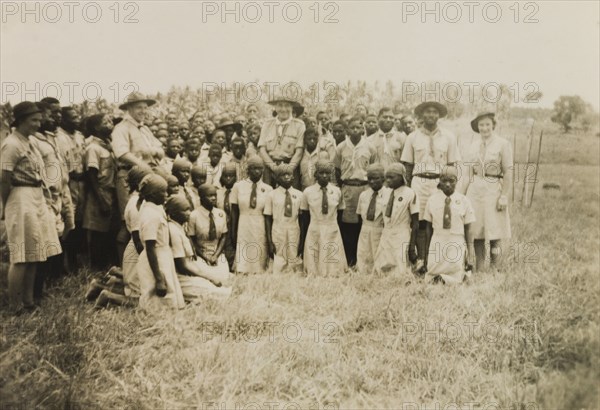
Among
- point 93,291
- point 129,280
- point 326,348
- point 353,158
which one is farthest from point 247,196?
point 326,348

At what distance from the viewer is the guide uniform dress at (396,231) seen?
575 centimetres

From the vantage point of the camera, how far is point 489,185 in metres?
5.83

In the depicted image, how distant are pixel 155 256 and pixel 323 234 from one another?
207 cm

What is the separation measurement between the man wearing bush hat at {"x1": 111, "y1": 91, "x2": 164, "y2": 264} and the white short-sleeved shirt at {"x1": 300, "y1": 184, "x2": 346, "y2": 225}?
171 cm

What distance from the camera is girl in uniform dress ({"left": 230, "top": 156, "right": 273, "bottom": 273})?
239 inches

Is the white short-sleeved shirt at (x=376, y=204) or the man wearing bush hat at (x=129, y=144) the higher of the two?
the man wearing bush hat at (x=129, y=144)

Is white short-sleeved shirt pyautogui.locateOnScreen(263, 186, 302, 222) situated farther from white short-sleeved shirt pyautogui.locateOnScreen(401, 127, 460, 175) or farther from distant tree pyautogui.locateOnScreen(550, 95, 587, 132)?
distant tree pyautogui.locateOnScreen(550, 95, 587, 132)

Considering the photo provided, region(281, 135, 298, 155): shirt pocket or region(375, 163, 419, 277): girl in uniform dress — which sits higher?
region(281, 135, 298, 155): shirt pocket

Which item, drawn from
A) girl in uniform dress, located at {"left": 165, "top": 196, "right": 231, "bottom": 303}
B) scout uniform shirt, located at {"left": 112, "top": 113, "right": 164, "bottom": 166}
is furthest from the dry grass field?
scout uniform shirt, located at {"left": 112, "top": 113, "right": 164, "bottom": 166}

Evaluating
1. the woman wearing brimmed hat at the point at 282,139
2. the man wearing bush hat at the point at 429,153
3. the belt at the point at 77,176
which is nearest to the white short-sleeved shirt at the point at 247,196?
the woman wearing brimmed hat at the point at 282,139

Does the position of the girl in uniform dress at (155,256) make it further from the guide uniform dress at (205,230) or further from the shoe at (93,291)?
the guide uniform dress at (205,230)

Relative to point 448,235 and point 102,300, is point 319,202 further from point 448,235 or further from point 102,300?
point 102,300

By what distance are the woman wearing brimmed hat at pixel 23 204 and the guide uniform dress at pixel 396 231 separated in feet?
11.0

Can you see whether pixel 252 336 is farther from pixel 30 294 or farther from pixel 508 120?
pixel 508 120
